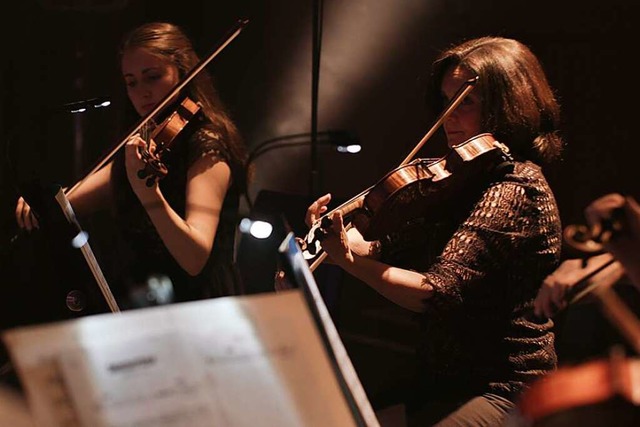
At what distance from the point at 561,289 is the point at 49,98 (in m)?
2.03

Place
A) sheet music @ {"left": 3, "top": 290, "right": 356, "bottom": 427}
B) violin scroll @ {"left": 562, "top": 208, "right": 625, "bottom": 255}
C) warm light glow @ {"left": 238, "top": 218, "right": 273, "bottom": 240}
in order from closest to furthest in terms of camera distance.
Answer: sheet music @ {"left": 3, "top": 290, "right": 356, "bottom": 427} < violin scroll @ {"left": 562, "top": 208, "right": 625, "bottom": 255} < warm light glow @ {"left": 238, "top": 218, "right": 273, "bottom": 240}

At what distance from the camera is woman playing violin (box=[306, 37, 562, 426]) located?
1.67m

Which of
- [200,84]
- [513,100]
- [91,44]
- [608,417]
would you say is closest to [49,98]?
[91,44]

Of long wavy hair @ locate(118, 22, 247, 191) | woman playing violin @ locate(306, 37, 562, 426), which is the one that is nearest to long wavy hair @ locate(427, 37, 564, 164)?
woman playing violin @ locate(306, 37, 562, 426)

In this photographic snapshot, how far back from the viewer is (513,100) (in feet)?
5.79

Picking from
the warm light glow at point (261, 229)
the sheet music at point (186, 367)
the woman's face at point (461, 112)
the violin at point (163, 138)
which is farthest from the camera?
the warm light glow at point (261, 229)

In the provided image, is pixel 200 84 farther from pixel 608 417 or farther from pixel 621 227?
pixel 608 417

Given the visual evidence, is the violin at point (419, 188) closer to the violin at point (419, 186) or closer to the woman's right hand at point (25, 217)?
the violin at point (419, 186)

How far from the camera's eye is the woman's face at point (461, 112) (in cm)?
181

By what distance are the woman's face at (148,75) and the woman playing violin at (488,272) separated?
23.8 inches

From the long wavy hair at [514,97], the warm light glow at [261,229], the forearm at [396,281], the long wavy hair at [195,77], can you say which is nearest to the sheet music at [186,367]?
the forearm at [396,281]

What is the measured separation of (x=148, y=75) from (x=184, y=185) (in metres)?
0.29

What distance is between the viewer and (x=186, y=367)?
0.81 meters

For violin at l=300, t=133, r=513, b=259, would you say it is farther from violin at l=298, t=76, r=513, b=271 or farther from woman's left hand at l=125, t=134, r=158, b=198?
woman's left hand at l=125, t=134, r=158, b=198
